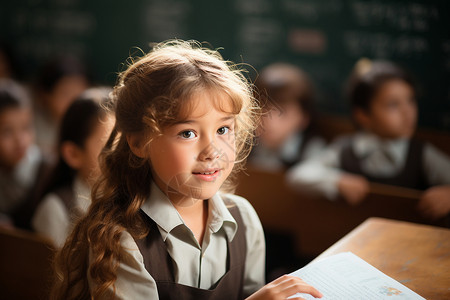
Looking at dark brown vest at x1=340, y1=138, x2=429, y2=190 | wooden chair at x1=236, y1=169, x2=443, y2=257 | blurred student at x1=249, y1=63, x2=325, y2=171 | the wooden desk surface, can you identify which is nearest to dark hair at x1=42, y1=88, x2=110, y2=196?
wooden chair at x1=236, y1=169, x2=443, y2=257

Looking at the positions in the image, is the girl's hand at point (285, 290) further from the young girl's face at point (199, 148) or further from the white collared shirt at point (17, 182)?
the white collared shirt at point (17, 182)

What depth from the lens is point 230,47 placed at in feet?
11.3

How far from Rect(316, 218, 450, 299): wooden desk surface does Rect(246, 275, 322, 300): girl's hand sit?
0.66 ft

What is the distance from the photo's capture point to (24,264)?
170 centimetres

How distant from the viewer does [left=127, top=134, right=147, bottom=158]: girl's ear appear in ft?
3.44

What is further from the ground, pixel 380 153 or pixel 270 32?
pixel 270 32

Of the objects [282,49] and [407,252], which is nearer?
[407,252]

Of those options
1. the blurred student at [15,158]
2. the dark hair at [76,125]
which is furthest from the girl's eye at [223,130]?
the blurred student at [15,158]

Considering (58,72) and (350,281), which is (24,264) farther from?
(58,72)

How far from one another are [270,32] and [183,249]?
242cm

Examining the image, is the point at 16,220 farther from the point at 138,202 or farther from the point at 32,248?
the point at 138,202

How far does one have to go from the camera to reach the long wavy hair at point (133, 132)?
1.00 m

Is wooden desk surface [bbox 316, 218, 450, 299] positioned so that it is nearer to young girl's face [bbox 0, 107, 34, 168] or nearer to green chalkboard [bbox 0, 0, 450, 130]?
green chalkboard [bbox 0, 0, 450, 130]

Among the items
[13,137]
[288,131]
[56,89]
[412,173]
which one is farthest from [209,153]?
[56,89]
